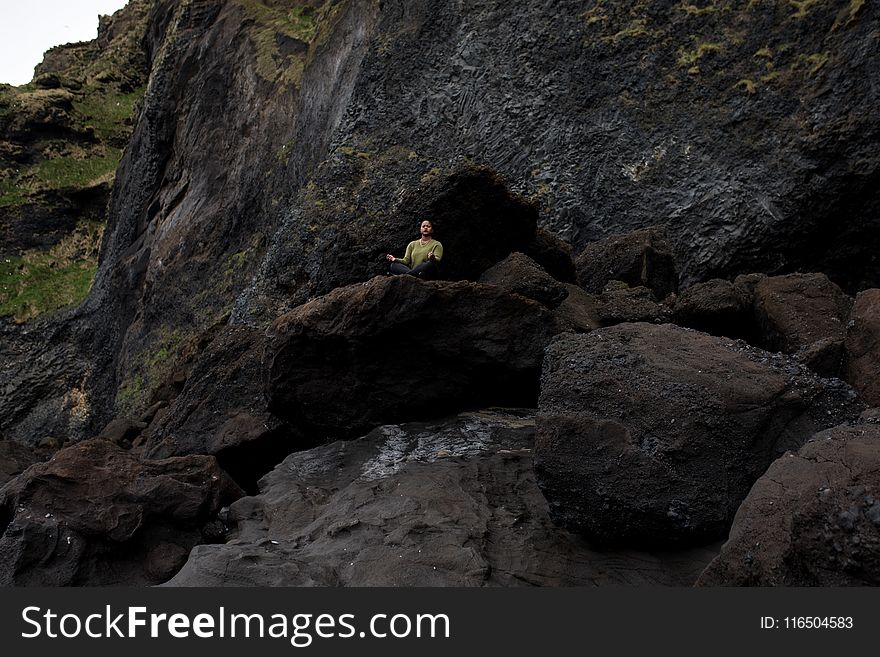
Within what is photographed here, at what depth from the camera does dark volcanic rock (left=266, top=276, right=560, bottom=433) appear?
9328 millimetres

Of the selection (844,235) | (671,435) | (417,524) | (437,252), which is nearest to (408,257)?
(437,252)

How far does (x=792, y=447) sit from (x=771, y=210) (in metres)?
9.39

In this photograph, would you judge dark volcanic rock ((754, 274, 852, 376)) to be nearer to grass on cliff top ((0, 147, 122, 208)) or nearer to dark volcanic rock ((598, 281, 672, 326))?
dark volcanic rock ((598, 281, 672, 326))

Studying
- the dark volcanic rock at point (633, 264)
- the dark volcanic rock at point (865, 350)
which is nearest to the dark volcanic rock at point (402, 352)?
the dark volcanic rock at point (865, 350)

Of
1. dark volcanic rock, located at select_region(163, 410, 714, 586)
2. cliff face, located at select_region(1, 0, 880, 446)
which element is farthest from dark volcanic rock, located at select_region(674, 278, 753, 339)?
cliff face, located at select_region(1, 0, 880, 446)

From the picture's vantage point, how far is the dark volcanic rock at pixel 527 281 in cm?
1041

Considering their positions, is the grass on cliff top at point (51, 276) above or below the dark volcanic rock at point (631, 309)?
above

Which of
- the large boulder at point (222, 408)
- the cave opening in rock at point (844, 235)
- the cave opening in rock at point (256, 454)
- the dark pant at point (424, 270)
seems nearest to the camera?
the dark pant at point (424, 270)

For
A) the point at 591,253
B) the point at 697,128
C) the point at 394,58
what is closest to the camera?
the point at 591,253

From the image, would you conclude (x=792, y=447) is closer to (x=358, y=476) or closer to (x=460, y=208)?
(x=358, y=476)

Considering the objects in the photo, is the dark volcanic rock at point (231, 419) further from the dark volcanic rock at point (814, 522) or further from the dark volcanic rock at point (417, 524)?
the dark volcanic rock at point (814, 522)

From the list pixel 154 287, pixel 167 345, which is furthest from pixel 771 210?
pixel 154 287

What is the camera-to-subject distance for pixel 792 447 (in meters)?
6.41

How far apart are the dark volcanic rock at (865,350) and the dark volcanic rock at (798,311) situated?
1.14 feet
